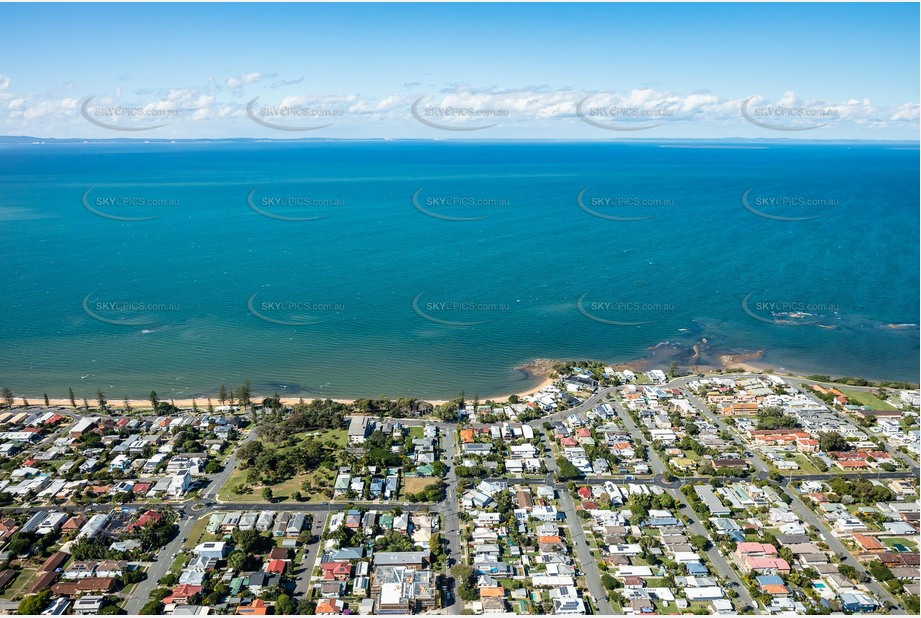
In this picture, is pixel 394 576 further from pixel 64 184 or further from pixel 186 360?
pixel 64 184

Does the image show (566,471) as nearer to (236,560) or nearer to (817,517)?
(817,517)

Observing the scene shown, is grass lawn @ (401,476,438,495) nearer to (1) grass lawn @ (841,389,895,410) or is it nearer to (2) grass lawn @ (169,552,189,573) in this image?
(2) grass lawn @ (169,552,189,573)

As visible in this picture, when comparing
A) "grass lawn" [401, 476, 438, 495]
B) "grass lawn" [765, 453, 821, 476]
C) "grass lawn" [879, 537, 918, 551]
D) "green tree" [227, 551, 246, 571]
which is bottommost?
"grass lawn" [765, 453, 821, 476]

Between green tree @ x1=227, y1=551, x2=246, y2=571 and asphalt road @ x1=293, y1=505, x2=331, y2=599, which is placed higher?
green tree @ x1=227, y1=551, x2=246, y2=571

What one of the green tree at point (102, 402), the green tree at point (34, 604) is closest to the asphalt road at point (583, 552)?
the green tree at point (34, 604)

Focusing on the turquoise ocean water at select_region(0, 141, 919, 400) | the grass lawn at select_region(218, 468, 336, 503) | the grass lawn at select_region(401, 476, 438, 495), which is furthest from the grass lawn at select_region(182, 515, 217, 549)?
the turquoise ocean water at select_region(0, 141, 919, 400)

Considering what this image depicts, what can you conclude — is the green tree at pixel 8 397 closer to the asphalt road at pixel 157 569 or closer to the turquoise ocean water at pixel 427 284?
the turquoise ocean water at pixel 427 284

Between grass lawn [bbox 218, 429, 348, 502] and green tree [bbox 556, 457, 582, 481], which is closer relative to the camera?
grass lawn [bbox 218, 429, 348, 502]

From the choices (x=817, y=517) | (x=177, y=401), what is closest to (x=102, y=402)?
(x=177, y=401)
